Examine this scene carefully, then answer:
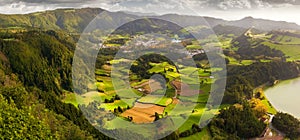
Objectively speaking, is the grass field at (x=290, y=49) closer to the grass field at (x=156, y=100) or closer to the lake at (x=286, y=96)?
the lake at (x=286, y=96)

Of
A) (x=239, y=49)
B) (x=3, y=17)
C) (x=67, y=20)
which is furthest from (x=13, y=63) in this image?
(x=67, y=20)

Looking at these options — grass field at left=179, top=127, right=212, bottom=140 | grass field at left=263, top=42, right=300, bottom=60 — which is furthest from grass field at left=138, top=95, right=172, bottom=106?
grass field at left=263, top=42, right=300, bottom=60

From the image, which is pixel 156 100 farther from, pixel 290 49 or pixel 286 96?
pixel 290 49

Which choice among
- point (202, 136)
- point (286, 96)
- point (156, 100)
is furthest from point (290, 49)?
point (202, 136)

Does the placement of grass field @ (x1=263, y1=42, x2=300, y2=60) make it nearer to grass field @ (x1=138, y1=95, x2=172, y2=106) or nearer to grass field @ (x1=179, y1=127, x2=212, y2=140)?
grass field @ (x1=138, y1=95, x2=172, y2=106)

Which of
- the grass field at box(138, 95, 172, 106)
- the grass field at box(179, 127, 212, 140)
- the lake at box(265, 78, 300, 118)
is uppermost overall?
the grass field at box(138, 95, 172, 106)

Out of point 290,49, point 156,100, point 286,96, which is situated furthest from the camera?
point 290,49

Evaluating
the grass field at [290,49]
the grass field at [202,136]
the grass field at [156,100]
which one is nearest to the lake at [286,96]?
the grass field at [202,136]

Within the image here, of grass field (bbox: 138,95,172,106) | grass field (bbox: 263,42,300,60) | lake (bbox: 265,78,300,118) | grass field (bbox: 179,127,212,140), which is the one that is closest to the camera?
grass field (bbox: 179,127,212,140)

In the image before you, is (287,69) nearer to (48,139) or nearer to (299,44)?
(299,44)
